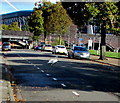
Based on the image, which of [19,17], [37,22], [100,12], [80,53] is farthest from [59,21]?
[19,17]

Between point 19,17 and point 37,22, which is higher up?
point 19,17

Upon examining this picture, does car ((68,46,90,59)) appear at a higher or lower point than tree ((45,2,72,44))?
lower

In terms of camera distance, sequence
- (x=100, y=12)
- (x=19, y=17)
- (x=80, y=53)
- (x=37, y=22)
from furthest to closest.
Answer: (x=19, y=17) < (x=37, y=22) < (x=80, y=53) < (x=100, y=12)

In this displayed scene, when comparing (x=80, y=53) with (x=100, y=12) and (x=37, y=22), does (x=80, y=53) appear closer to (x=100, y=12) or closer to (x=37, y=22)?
(x=100, y=12)

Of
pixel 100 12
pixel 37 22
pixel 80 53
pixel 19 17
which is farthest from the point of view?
pixel 19 17

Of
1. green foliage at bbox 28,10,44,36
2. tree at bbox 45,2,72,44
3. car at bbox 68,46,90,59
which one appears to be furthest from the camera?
green foliage at bbox 28,10,44,36

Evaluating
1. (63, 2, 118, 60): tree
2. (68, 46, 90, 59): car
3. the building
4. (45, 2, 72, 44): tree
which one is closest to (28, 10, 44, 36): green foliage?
(45, 2, 72, 44): tree

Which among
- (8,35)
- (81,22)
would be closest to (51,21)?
(81,22)

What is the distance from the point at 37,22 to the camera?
80.9 meters

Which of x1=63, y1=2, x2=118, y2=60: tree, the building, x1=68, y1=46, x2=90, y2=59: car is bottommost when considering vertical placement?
x1=68, y1=46, x2=90, y2=59: car

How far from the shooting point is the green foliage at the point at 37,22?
78.1 m

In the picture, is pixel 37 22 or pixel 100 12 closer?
pixel 100 12

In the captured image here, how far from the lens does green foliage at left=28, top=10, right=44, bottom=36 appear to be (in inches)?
3075

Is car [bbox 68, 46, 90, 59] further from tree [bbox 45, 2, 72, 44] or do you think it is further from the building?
the building
